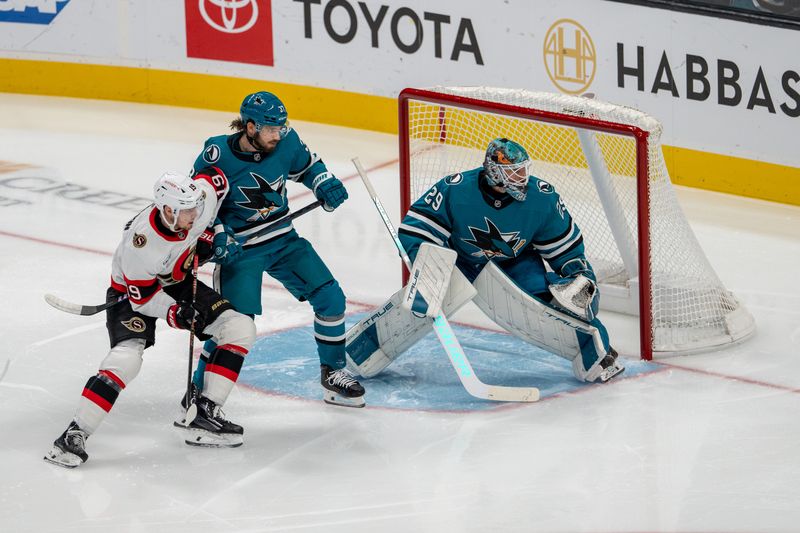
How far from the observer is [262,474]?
163 inches

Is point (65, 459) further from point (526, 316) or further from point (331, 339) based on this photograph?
point (526, 316)

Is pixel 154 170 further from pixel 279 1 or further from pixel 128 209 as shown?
pixel 279 1

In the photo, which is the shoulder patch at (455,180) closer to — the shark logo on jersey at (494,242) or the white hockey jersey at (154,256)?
the shark logo on jersey at (494,242)

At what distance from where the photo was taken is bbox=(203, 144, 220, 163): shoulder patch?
14.5ft

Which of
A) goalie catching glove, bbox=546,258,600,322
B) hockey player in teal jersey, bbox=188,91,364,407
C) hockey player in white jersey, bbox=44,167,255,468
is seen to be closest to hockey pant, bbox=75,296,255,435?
hockey player in white jersey, bbox=44,167,255,468

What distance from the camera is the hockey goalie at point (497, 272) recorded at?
4.59 m

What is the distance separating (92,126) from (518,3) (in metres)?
2.49

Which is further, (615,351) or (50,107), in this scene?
(50,107)

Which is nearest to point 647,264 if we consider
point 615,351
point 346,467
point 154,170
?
point 615,351

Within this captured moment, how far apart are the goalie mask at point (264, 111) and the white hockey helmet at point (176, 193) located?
0.41 metres

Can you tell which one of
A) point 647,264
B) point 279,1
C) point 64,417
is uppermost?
point 279,1

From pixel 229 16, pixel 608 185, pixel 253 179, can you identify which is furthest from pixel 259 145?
pixel 229 16

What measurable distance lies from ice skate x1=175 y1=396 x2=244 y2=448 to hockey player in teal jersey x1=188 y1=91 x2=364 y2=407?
247 millimetres

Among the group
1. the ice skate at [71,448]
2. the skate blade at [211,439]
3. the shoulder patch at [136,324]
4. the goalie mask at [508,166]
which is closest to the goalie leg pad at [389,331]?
the goalie mask at [508,166]
